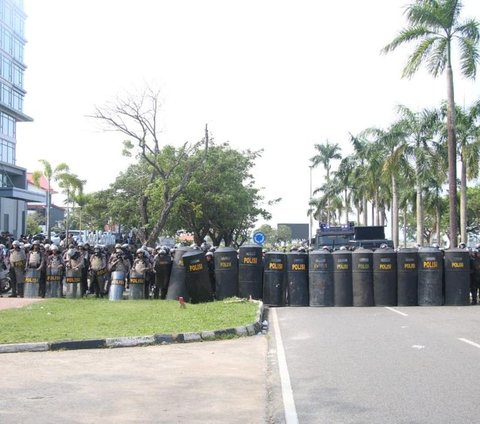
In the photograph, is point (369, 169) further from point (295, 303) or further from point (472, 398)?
point (472, 398)

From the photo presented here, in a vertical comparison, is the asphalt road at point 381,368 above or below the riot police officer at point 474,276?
below

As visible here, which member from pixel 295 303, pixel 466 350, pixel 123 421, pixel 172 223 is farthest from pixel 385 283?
pixel 172 223

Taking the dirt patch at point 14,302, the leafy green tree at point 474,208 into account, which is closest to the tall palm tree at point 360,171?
the leafy green tree at point 474,208

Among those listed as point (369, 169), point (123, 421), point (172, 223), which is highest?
point (369, 169)

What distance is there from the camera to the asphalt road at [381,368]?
251 inches

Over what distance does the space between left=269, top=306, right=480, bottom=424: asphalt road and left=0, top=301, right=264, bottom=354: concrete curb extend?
0.86 m

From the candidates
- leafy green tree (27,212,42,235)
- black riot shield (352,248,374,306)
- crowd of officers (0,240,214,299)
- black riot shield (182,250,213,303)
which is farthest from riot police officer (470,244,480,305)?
leafy green tree (27,212,42,235)

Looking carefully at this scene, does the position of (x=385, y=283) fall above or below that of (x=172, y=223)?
below

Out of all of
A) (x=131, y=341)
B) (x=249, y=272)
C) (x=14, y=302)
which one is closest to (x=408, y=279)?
(x=249, y=272)

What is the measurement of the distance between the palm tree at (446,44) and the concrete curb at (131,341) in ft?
48.4

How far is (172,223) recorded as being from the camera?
44625 millimetres

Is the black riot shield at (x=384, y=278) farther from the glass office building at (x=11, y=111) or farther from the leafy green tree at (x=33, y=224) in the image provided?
the leafy green tree at (x=33, y=224)

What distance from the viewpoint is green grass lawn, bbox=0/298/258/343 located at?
11.2 metres

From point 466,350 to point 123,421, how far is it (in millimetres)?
6060
